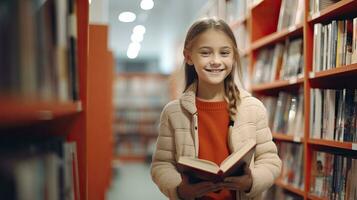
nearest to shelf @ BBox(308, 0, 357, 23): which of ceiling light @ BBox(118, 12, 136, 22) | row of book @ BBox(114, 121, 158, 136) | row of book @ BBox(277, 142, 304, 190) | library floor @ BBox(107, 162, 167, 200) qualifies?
row of book @ BBox(277, 142, 304, 190)

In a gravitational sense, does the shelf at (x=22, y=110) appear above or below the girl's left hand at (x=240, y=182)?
above

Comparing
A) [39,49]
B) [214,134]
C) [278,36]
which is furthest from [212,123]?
[278,36]

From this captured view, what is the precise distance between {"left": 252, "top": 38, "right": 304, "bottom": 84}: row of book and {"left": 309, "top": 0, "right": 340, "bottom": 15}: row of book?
0.27 meters

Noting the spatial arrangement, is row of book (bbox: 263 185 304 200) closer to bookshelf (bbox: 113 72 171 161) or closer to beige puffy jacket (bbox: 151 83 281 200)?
beige puffy jacket (bbox: 151 83 281 200)

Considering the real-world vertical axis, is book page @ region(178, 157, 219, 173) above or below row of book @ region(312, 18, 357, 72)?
below

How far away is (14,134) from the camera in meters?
0.80

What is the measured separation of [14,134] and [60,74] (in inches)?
10.2

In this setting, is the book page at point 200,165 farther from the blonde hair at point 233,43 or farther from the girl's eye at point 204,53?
the girl's eye at point 204,53

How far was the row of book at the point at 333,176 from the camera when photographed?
→ 1.83 metres

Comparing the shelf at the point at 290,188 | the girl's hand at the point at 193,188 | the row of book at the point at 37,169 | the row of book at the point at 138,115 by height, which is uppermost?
the row of book at the point at 37,169

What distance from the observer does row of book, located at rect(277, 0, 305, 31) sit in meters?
2.29

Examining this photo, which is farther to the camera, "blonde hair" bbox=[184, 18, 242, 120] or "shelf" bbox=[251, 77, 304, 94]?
"shelf" bbox=[251, 77, 304, 94]

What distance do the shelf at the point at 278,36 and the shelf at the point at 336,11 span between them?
0.16m

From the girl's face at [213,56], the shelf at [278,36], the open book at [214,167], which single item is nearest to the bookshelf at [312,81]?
the shelf at [278,36]
